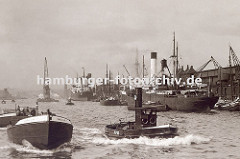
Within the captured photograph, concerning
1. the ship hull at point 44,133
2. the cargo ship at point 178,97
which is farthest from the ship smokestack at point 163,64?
the ship hull at point 44,133

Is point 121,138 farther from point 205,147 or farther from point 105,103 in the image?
point 105,103

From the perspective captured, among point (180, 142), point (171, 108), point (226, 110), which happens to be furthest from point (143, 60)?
point (180, 142)

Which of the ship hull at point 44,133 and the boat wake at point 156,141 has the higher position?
the ship hull at point 44,133

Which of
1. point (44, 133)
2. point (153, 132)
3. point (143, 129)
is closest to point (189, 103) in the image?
point (153, 132)

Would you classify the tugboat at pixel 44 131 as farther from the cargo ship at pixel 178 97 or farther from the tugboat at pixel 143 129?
the cargo ship at pixel 178 97

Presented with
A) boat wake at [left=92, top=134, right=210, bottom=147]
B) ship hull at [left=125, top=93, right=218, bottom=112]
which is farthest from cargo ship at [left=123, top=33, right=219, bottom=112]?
boat wake at [left=92, top=134, right=210, bottom=147]

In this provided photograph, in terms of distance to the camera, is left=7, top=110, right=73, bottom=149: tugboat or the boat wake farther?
the boat wake

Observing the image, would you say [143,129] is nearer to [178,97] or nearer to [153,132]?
[153,132]

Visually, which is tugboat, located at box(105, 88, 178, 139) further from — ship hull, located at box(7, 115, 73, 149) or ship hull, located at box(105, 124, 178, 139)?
ship hull, located at box(7, 115, 73, 149)
